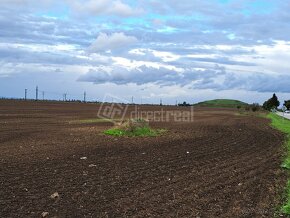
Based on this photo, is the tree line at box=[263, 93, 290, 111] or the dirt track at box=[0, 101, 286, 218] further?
the tree line at box=[263, 93, 290, 111]

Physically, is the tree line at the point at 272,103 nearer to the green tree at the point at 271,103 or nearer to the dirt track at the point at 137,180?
the green tree at the point at 271,103

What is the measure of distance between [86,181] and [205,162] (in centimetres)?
464

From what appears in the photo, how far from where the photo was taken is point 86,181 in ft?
34.3

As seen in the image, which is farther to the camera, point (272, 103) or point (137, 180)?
point (272, 103)

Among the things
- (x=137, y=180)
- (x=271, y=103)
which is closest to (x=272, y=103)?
(x=271, y=103)

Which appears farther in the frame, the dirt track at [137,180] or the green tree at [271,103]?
the green tree at [271,103]

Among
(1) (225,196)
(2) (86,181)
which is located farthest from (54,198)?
(1) (225,196)

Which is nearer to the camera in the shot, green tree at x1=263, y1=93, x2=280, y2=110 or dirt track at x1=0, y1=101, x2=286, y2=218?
dirt track at x1=0, y1=101, x2=286, y2=218

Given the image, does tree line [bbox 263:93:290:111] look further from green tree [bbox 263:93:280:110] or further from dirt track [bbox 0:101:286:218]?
dirt track [bbox 0:101:286:218]

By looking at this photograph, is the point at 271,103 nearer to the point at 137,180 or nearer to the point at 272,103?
the point at 272,103

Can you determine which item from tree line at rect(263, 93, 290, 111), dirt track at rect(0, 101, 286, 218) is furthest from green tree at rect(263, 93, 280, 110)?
dirt track at rect(0, 101, 286, 218)

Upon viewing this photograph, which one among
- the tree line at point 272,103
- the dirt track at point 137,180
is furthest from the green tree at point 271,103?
the dirt track at point 137,180

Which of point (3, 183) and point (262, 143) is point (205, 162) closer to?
point (3, 183)

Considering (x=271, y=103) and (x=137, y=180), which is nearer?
(x=137, y=180)
